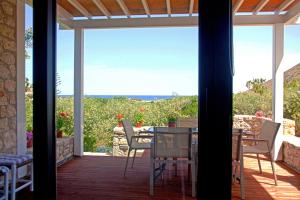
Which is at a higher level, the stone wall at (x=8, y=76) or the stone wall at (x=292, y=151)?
the stone wall at (x=8, y=76)

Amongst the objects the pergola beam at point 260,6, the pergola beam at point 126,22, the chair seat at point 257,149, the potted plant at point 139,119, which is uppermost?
the pergola beam at point 260,6

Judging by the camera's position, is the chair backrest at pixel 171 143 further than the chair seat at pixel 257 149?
No

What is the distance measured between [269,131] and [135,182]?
6.39ft

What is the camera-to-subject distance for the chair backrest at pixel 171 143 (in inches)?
129

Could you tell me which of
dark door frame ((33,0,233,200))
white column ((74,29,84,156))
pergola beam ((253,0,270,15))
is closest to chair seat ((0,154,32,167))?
white column ((74,29,84,156))

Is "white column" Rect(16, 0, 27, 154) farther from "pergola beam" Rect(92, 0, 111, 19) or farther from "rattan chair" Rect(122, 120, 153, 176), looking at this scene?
"rattan chair" Rect(122, 120, 153, 176)

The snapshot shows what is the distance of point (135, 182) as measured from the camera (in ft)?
12.1

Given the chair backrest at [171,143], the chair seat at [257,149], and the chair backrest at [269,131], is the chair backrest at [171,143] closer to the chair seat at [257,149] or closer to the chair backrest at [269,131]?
the chair seat at [257,149]

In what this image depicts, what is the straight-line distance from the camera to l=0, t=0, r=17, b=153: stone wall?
334cm

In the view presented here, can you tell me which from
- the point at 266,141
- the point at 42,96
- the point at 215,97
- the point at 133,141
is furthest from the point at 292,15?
the point at 42,96

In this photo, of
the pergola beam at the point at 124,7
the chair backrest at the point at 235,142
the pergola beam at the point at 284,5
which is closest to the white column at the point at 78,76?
the pergola beam at the point at 124,7

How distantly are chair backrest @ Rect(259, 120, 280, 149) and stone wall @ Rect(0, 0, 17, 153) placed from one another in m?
3.29

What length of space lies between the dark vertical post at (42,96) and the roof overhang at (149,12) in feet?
2.72

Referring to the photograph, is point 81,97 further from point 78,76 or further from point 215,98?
point 215,98
